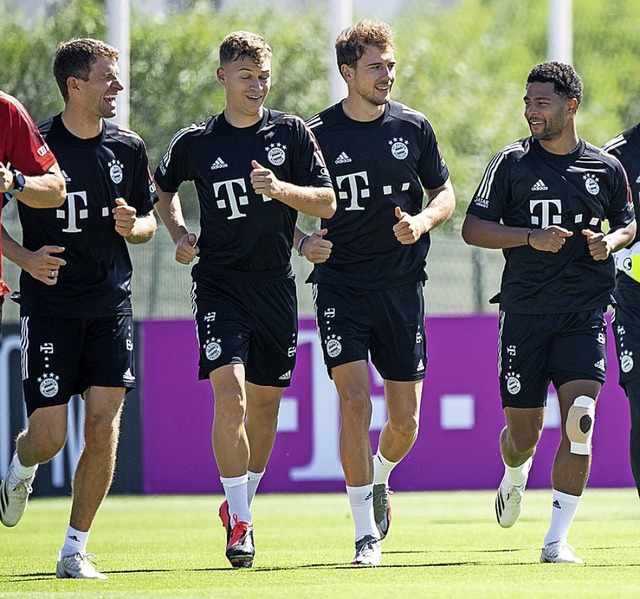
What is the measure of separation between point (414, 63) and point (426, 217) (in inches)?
1039

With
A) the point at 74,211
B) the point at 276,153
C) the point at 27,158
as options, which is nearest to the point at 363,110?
the point at 276,153

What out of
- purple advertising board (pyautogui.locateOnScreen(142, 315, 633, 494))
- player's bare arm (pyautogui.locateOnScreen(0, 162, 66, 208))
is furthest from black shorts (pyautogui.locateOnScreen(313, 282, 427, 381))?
purple advertising board (pyautogui.locateOnScreen(142, 315, 633, 494))

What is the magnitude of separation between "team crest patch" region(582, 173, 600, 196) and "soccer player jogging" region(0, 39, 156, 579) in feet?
7.53

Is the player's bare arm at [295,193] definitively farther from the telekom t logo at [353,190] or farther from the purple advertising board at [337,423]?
the purple advertising board at [337,423]

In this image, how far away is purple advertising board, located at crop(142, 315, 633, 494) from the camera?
50.4 ft

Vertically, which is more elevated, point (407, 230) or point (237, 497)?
point (407, 230)

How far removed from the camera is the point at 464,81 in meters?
38.6

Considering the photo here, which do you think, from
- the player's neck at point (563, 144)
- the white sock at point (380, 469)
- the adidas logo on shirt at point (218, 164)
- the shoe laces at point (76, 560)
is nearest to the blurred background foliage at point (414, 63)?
the white sock at point (380, 469)

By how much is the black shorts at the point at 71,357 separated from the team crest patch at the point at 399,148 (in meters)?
1.76

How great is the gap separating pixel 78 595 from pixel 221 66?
3.05 m

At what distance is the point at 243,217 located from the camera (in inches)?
347

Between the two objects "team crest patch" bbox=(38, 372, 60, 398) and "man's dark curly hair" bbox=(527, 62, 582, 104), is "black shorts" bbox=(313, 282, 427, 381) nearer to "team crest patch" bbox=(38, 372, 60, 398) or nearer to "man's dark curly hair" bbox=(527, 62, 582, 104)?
"man's dark curly hair" bbox=(527, 62, 582, 104)

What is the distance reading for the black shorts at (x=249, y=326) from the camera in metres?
8.62

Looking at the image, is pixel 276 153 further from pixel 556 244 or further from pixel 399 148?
pixel 556 244
